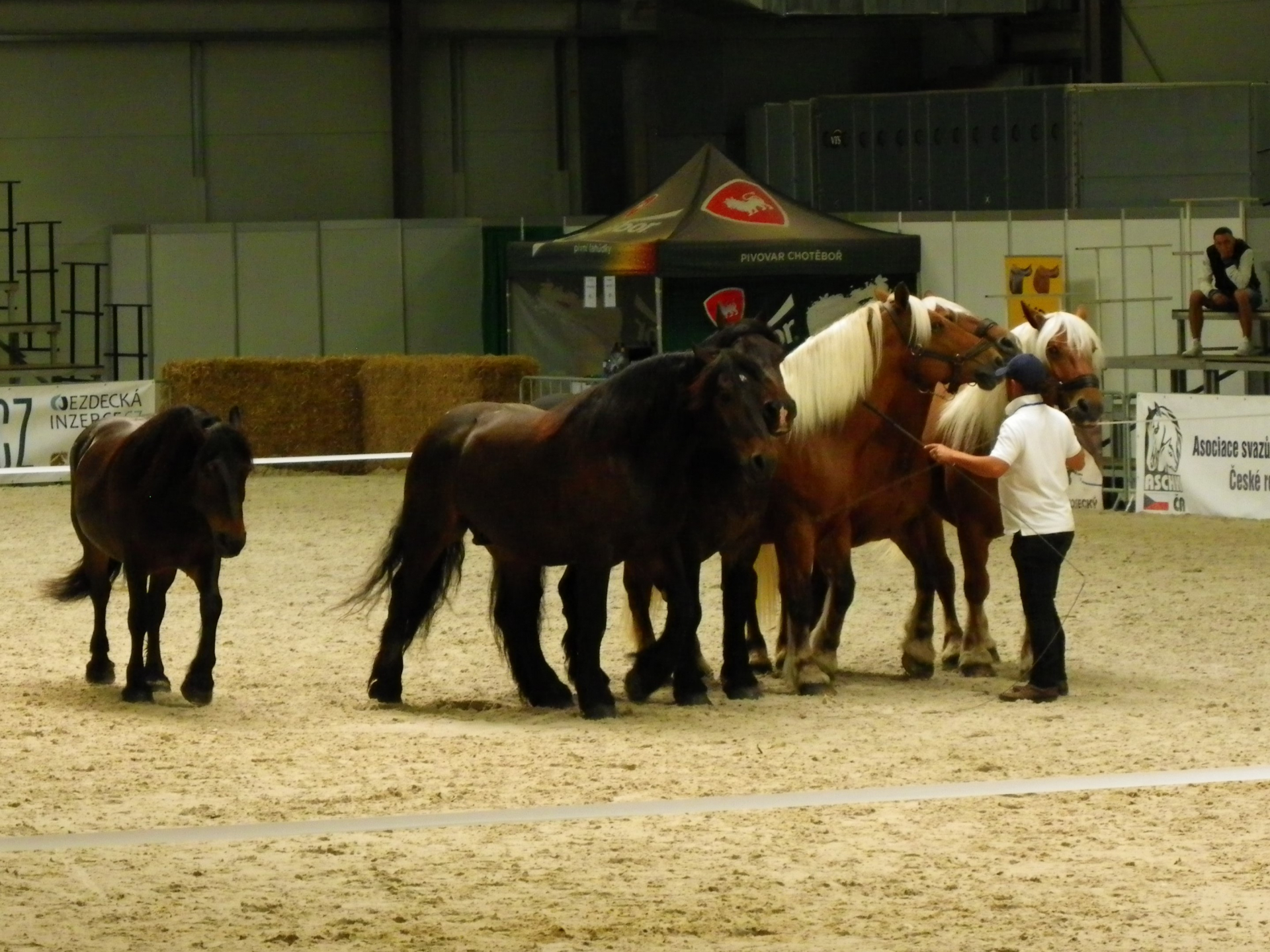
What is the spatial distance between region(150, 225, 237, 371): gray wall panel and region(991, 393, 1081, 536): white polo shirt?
18450 millimetres

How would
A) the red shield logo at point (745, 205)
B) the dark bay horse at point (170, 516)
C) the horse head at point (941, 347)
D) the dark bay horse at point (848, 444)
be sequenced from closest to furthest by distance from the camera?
the dark bay horse at point (170, 516) < the dark bay horse at point (848, 444) < the horse head at point (941, 347) < the red shield logo at point (745, 205)

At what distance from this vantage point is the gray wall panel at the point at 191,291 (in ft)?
84.8

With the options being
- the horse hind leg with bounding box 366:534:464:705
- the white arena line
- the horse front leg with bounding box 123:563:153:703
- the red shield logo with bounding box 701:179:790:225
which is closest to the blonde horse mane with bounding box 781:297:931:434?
the horse hind leg with bounding box 366:534:464:705

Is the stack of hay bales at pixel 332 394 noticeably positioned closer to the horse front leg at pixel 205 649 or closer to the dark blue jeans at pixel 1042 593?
the horse front leg at pixel 205 649

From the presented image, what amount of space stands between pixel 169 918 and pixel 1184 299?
1649 centimetres

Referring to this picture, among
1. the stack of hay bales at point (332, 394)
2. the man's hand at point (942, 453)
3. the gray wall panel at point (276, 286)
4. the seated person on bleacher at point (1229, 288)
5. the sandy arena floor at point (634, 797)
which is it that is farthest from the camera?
the gray wall panel at point (276, 286)

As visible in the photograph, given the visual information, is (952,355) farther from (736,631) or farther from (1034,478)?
(736,631)

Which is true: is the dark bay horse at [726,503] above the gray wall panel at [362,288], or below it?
below

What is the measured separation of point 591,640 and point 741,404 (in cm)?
120

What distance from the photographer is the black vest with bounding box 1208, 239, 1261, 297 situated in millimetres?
18938

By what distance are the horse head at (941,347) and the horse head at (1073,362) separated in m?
0.24

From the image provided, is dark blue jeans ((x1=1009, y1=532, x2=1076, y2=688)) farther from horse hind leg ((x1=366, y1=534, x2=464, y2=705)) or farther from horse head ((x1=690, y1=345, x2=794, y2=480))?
horse hind leg ((x1=366, y1=534, x2=464, y2=705))

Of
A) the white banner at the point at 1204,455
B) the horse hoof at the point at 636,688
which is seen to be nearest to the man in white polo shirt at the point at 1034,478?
the horse hoof at the point at 636,688

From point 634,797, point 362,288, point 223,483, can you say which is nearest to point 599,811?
point 634,797
